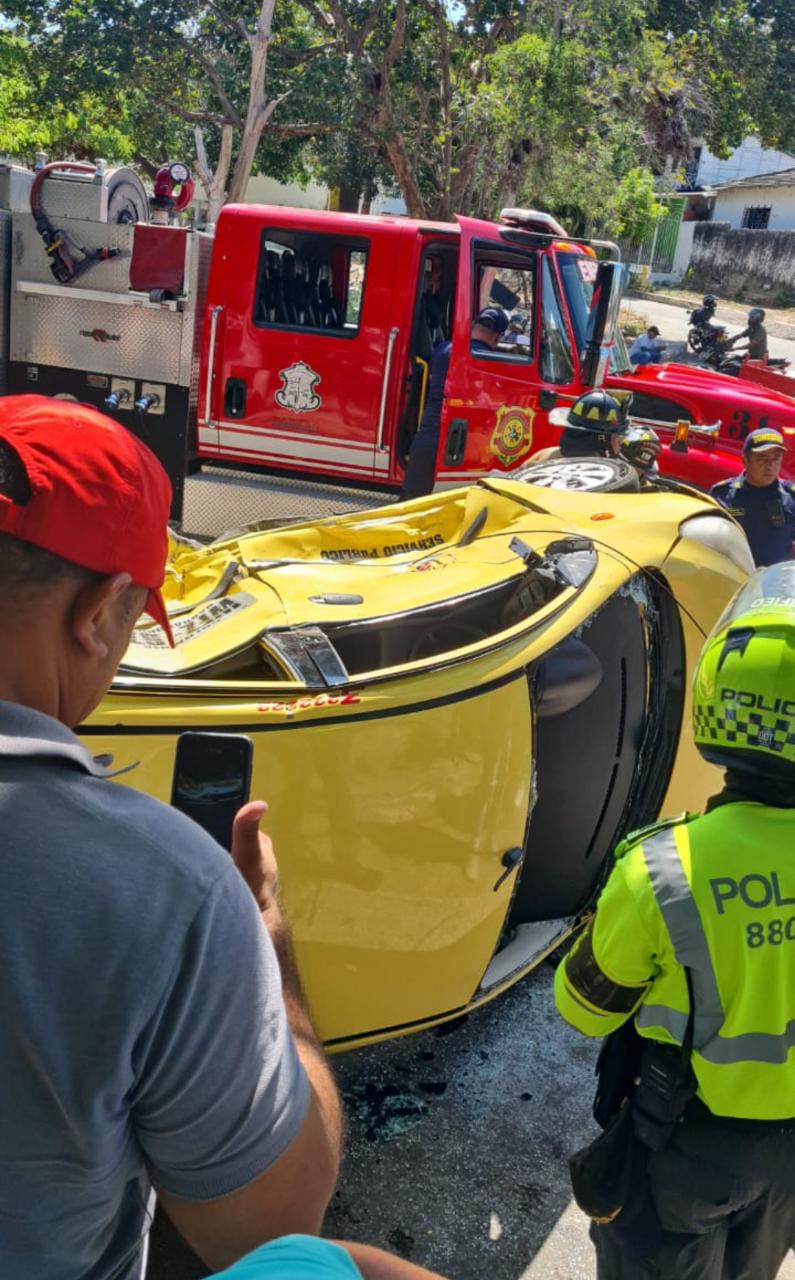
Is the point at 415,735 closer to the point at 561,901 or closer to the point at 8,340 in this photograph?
the point at 561,901

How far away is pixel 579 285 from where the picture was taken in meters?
7.48

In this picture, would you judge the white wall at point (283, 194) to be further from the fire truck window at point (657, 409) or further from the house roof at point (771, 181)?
the fire truck window at point (657, 409)

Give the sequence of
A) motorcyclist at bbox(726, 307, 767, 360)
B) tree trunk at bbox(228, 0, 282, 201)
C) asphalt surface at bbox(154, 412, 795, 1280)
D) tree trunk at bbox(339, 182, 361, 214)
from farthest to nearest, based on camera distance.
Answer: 1. tree trunk at bbox(339, 182, 361, 214)
2. motorcyclist at bbox(726, 307, 767, 360)
3. tree trunk at bbox(228, 0, 282, 201)
4. asphalt surface at bbox(154, 412, 795, 1280)

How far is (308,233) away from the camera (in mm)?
7367

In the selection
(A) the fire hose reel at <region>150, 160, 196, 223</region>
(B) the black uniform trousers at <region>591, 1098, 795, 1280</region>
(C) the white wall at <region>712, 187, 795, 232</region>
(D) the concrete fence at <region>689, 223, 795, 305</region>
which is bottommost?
(B) the black uniform trousers at <region>591, 1098, 795, 1280</region>

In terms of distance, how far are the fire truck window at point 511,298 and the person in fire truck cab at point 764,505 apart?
1.93m

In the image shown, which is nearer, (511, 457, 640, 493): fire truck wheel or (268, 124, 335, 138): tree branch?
(511, 457, 640, 493): fire truck wheel

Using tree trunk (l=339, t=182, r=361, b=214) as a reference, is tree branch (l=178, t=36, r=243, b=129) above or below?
above

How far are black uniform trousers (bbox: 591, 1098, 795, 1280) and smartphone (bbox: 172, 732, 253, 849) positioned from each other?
93 cm

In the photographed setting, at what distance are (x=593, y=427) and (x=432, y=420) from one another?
1.49 metres

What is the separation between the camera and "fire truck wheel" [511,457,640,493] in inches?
157

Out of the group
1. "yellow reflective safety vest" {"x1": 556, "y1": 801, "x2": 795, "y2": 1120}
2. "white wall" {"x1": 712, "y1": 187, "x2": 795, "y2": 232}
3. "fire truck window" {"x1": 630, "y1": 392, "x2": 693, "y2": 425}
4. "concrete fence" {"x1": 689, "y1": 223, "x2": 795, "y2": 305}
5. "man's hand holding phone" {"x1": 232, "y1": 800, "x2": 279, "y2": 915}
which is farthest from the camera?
"white wall" {"x1": 712, "y1": 187, "x2": 795, "y2": 232}

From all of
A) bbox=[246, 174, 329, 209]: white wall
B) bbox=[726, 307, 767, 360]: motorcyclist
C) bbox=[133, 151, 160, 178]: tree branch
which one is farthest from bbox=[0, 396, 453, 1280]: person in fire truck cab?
bbox=[246, 174, 329, 209]: white wall

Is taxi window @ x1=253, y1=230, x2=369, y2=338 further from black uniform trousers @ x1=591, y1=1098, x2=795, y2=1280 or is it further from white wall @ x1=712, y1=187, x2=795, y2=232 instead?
white wall @ x1=712, y1=187, x2=795, y2=232
